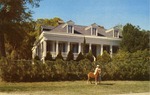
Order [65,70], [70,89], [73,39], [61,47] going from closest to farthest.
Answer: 1. [70,89]
2. [65,70]
3. [73,39]
4. [61,47]

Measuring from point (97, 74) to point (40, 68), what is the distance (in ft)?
17.5

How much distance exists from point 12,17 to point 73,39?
964 inches

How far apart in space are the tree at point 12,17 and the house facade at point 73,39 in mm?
17215

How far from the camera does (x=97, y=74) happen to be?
2438 centimetres

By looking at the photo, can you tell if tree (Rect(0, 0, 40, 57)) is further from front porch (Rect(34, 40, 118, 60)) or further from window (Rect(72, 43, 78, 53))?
window (Rect(72, 43, 78, 53))

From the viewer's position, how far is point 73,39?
54.3m

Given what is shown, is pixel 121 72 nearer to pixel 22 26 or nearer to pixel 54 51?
pixel 22 26

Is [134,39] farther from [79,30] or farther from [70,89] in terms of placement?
[70,89]

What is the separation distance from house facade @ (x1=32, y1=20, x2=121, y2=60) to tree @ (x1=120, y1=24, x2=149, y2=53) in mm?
2788

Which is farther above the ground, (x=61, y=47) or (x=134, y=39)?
(x=134, y=39)

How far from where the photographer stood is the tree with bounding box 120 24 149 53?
54.7 m

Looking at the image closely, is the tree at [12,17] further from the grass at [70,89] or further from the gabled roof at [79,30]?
the gabled roof at [79,30]

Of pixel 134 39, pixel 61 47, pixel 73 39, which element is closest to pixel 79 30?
pixel 73 39

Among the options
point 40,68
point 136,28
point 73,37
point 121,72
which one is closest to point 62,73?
point 40,68
